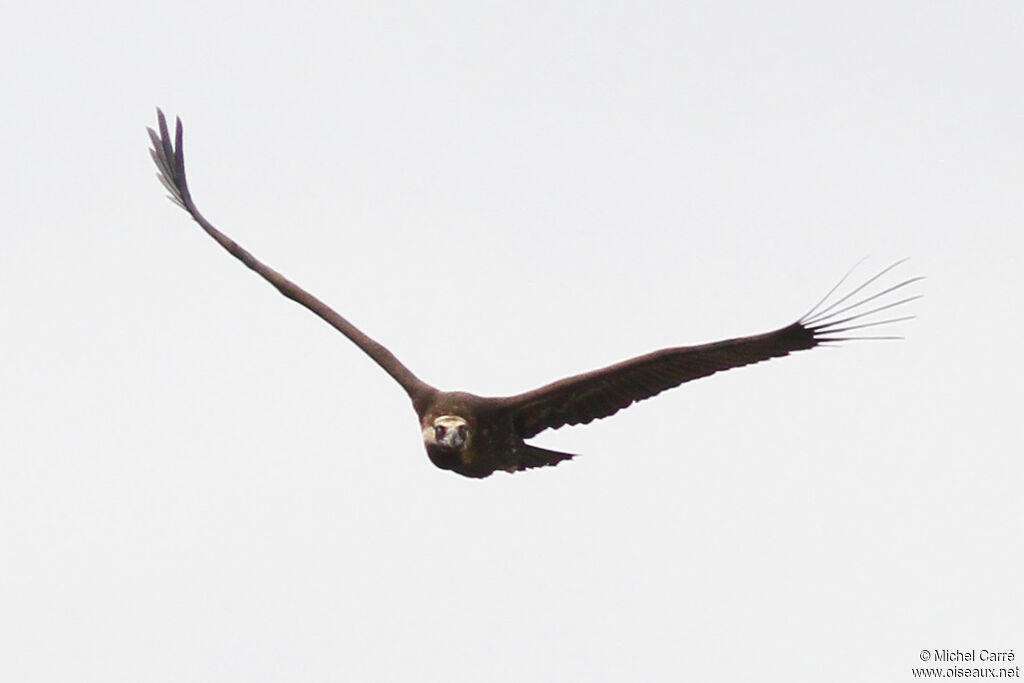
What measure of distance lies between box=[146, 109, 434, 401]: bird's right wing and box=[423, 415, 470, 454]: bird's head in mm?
623

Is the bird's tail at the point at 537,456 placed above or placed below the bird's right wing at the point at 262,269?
below

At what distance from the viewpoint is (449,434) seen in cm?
1603

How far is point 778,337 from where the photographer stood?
14.6m

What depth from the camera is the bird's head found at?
1603 centimetres

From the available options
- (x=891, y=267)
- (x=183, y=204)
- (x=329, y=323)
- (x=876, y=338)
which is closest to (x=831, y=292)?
(x=876, y=338)

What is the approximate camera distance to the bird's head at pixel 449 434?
52.6 feet

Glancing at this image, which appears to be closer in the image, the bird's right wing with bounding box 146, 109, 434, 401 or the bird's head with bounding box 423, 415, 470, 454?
the bird's head with bounding box 423, 415, 470, 454

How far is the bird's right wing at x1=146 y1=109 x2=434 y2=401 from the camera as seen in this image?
17234 mm

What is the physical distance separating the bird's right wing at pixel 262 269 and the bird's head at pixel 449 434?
2.04ft

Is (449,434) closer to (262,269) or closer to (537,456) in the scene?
(537,456)

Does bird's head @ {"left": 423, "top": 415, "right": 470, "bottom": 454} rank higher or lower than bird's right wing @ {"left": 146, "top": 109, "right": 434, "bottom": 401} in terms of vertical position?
lower

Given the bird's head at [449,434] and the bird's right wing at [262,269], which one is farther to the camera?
the bird's right wing at [262,269]

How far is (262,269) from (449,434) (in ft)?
11.4

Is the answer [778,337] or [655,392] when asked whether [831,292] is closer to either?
[778,337]
